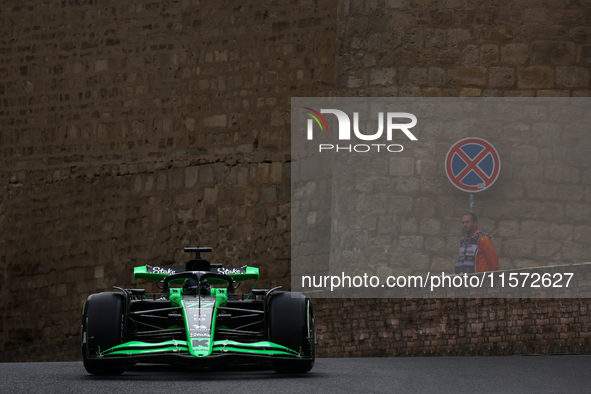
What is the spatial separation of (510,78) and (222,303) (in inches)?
295

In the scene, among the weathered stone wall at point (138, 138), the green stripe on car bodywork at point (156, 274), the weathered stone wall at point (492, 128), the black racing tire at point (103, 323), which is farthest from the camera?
the weathered stone wall at point (138, 138)

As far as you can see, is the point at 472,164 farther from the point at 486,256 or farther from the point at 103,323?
the point at 103,323

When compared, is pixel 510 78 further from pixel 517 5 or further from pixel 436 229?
pixel 436 229

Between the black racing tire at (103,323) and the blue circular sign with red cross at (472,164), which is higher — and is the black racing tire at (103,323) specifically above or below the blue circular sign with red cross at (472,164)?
below

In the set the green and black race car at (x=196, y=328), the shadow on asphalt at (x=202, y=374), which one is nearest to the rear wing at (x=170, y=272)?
the green and black race car at (x=196, y=328)

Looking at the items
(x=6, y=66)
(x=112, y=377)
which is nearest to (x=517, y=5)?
(x=112, y=377)

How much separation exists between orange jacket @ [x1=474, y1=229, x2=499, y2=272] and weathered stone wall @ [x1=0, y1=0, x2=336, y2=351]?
3.68 metres

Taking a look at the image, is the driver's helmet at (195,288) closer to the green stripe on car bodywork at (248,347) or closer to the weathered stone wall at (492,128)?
the green stripe on car bodywork at (248,347)

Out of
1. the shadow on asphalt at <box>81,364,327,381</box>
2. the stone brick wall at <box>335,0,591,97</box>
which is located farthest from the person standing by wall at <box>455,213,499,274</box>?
the shadow on asphalt at <box>81,364,327,381</box>

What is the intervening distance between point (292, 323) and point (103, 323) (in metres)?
1.46

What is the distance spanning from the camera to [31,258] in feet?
68.3

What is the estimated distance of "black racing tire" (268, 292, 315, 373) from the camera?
8578mm

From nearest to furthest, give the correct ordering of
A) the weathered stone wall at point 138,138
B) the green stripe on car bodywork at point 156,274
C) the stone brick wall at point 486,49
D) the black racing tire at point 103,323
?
the black racing tire at point 103,323, the green stripe on car bodywork at point 156,274, the stone brick wall at point 486,49, the weathered stone wall at point 138,138

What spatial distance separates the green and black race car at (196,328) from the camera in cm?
823
